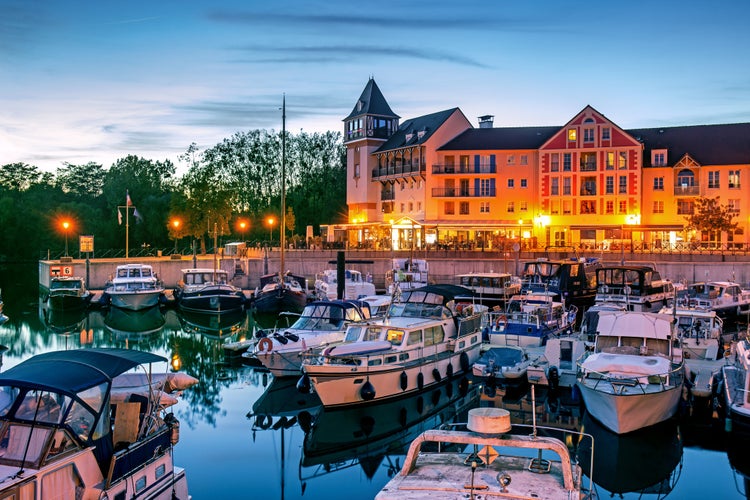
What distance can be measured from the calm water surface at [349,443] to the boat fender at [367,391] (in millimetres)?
452

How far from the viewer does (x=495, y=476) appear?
11484mm

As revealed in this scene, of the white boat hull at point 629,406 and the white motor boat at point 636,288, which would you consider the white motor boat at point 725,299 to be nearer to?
the white motor boat at point 636,288

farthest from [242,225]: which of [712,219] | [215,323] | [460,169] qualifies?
[712,219]

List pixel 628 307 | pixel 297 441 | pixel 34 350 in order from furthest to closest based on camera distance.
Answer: pixel 628 307
pixel 34 350
pixel 297 441

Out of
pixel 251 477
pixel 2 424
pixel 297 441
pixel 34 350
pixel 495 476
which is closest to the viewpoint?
pixel 495 476

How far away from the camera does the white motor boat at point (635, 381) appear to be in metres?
21.3

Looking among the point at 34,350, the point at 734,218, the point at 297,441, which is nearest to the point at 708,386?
the point at 297,441

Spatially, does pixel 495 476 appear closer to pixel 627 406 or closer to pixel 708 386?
pixel 627 406

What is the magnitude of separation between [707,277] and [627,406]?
3990 cm

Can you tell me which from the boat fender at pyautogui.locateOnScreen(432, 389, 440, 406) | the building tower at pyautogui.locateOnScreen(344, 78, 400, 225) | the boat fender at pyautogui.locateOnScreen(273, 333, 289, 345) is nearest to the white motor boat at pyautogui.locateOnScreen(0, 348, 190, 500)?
the boat fender at pyautogui.locateOnScreen(432, 389, 440, 406)

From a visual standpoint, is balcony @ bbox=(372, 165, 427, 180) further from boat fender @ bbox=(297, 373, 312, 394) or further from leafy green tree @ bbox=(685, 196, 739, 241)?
boat fender @ bbox=(297, 373, 312, 394)

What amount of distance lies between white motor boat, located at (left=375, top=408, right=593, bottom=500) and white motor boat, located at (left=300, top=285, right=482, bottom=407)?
12.3 meters

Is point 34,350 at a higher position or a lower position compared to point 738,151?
lower

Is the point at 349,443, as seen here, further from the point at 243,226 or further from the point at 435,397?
the point at 243,226
